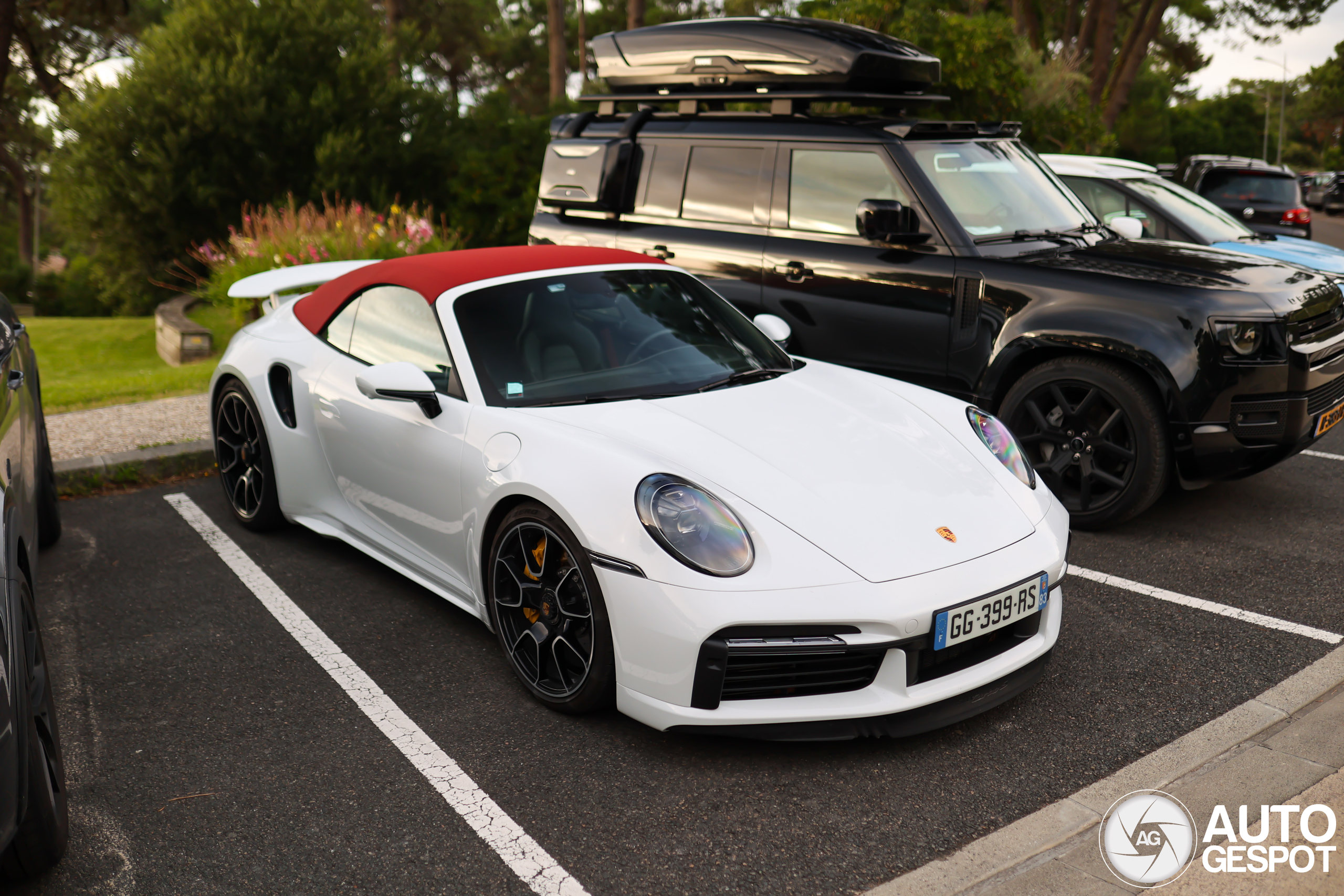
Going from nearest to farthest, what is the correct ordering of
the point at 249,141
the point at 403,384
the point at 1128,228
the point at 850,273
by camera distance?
the point at 403,384 < the point at 850,273 < the point at 1128,228 < the point at 249,141

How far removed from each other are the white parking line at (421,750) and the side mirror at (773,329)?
7.22ft

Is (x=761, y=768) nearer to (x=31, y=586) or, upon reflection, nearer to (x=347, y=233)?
(x=31, y=586)

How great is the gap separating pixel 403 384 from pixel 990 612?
7.07 feet

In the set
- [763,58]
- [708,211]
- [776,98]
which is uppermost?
[763,58]

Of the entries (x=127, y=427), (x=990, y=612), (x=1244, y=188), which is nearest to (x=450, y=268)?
(x=990, y=612)

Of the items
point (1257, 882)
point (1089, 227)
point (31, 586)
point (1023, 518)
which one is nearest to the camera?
point (1257, 882)

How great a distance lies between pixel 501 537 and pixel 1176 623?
264 centimetres

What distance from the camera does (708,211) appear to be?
6.46 metres

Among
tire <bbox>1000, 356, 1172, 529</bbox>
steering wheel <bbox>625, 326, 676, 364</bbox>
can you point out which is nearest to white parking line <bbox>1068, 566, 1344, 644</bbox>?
tire <bbox>1000, 356, 1172, 529</bbox>

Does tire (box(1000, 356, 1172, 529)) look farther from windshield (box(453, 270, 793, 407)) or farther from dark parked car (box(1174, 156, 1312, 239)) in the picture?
dark parked car (box(1174, 156, 1312, 239))

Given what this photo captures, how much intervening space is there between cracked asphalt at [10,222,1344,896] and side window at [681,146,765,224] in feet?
9.46

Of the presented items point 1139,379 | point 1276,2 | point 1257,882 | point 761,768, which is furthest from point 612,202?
point 1276,2

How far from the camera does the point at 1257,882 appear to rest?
8.30 ft

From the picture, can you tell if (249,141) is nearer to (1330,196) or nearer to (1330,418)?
(1330,418)
